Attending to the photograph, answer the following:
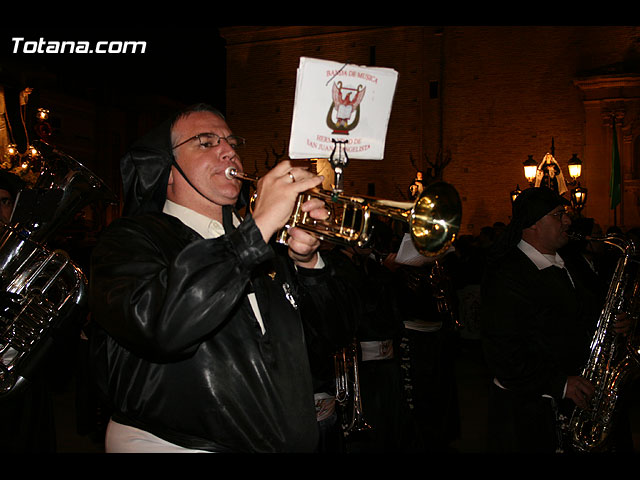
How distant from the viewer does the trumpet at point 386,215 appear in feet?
8.32

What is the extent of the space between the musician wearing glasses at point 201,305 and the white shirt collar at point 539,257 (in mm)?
2348

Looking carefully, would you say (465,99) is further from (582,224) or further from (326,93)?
(326,93)

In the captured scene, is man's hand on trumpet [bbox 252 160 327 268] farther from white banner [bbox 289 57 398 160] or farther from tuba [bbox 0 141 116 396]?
tuba [bbox 0 141 116 396]

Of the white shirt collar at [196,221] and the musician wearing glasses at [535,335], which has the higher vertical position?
the white shirt collar at [196,221]

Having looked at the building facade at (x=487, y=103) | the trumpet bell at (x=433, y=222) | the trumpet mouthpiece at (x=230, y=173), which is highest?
the building facade at (x=487, y=103)

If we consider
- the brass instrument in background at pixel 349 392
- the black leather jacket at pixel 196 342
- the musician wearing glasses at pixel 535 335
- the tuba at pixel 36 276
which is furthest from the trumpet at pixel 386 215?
the brass instrument in background at pixel 349 392

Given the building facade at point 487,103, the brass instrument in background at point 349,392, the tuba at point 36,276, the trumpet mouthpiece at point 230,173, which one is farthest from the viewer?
the building facade at point 487,103

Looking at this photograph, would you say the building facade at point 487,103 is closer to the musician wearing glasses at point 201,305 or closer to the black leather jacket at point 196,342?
the musician wearing glasses at point 201,305

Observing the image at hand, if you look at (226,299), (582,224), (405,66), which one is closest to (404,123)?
(405,66)

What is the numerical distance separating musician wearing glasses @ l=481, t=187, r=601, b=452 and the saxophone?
0.09m

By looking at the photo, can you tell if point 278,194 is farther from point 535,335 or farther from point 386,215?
point 535,335

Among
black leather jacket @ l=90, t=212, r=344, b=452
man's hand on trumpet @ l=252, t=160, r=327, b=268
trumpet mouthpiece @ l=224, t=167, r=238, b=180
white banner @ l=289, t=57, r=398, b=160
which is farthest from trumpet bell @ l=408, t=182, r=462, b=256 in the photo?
trumpet mouthpiece @ l=224, t=167, r=238, b=180

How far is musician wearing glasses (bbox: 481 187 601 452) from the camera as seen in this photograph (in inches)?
170

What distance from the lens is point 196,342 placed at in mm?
Answer: 2189
